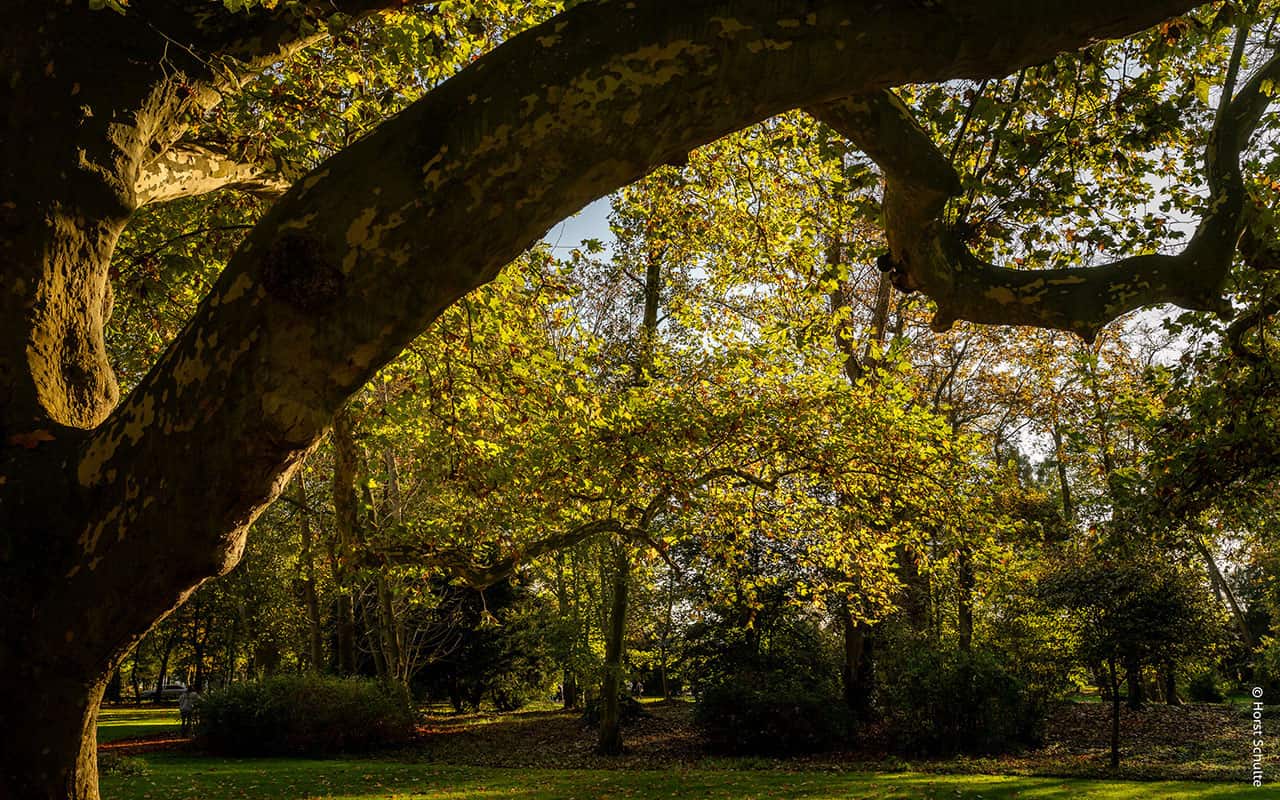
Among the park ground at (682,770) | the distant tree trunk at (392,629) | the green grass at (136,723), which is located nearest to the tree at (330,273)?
the park ground at (682,770)

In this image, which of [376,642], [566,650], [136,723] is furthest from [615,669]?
[136,723]

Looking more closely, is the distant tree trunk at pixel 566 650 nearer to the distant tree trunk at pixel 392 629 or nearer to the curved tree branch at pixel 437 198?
the distant tree trunk at pixel 392 629

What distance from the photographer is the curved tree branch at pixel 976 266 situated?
327cm

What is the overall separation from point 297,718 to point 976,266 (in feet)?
63.1

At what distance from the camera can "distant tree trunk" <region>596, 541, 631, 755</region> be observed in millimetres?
17719

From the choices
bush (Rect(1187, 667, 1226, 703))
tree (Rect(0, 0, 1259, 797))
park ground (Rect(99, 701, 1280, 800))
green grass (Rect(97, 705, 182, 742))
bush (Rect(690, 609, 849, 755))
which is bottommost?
green grass (Rect(97, 705, 182, 742))

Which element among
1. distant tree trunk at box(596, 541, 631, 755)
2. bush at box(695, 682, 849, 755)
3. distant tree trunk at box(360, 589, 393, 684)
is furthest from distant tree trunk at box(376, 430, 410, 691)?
bush at box(695, 682, 849, 755)

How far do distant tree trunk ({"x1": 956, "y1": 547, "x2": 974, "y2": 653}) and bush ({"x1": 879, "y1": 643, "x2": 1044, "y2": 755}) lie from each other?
305cm

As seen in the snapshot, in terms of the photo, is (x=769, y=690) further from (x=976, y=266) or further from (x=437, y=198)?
(x=437, y=198)

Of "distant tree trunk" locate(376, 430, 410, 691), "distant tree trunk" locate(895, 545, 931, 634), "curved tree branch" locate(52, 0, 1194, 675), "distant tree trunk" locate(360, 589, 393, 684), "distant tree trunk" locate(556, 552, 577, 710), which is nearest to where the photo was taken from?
"curved tree branch" locate(52, 0, 1194, 675)

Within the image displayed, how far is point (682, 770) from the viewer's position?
15367mm

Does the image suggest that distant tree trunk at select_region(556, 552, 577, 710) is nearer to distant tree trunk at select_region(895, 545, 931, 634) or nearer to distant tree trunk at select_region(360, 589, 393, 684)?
distant tree trunk at select_region(360, 589, 393, 684)

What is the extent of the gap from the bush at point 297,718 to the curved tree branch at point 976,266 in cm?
1886

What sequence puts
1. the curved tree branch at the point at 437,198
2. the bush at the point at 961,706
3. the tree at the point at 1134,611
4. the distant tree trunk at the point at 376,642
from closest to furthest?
the curved tree branch at the point at 437,198
the tree at the point at 1134,611
the bush at the point at 961,706
the distant tree trunk at the point at 376,642
